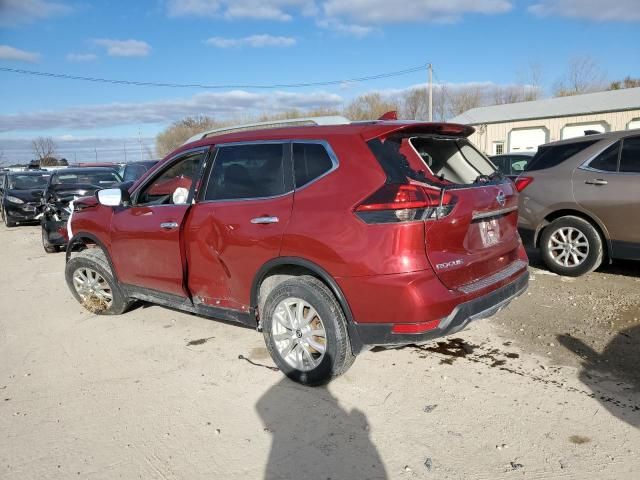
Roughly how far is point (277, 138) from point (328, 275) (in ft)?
3.76

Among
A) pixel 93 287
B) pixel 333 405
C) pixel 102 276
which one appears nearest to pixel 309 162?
pixel 333 405

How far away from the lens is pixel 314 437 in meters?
2.98

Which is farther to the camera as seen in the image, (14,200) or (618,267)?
(14,200)

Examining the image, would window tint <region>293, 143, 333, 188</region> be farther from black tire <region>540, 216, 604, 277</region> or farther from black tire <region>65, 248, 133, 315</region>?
black tire <region>540, 216, 604, 277</region>

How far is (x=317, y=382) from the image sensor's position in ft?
11.6

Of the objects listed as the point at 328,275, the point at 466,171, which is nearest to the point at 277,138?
the point at 328,275

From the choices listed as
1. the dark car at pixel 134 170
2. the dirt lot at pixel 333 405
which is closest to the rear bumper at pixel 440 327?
the dirt lot at pixel 333 405

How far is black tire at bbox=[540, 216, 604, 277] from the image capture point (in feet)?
19.0

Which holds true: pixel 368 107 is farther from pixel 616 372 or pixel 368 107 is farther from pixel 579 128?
pixel 616 372

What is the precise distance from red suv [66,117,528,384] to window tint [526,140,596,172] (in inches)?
103

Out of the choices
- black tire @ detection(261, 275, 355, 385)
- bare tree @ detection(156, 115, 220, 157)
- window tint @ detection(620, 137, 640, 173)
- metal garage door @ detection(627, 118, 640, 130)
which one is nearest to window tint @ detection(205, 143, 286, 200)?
black tire @ detection(261, 275, 355, 385)

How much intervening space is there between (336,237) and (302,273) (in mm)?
494

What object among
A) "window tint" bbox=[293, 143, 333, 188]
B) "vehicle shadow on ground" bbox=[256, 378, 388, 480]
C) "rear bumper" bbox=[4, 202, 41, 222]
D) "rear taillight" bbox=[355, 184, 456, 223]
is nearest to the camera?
"vehicle shadow on ground" bbox=[256, 378, 388, 480]

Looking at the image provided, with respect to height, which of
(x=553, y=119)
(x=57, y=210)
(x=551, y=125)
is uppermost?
(x=553, y=119)
